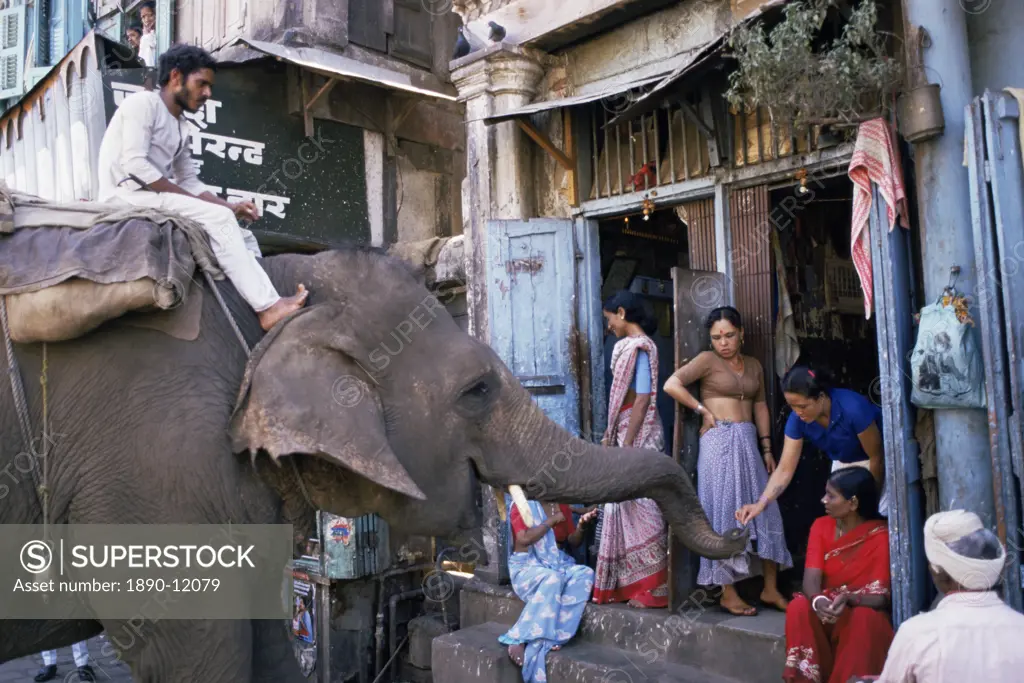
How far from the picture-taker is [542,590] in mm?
5617

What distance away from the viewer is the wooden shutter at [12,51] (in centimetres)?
1173

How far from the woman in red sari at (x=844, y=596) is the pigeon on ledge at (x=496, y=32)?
425 cm

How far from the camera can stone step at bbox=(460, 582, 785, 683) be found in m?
4.68

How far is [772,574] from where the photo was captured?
16.8 ft

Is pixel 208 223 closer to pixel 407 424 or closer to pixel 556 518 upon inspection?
pixel 407 424

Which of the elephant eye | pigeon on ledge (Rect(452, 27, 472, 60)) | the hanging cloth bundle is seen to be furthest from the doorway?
the elephant eye

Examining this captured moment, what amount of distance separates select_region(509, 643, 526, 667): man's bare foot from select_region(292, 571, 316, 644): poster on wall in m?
2.92

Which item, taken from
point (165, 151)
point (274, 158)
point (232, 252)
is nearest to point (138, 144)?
point (165, 151)

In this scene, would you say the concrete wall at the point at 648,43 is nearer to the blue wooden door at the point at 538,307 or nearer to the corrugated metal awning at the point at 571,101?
the corrugated metal awning at the point at 571,101

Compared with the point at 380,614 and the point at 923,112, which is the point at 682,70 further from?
the point at 380,614

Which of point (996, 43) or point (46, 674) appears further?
point (46, 674)

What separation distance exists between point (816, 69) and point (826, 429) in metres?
1.82

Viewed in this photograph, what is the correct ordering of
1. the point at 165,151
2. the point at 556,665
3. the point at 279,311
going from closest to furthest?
the point at 279,311, the point at 165,151, the point at 556,665

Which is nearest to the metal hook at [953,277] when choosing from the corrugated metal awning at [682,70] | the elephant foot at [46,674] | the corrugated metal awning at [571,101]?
the corrugated metal awning at [682,70]
